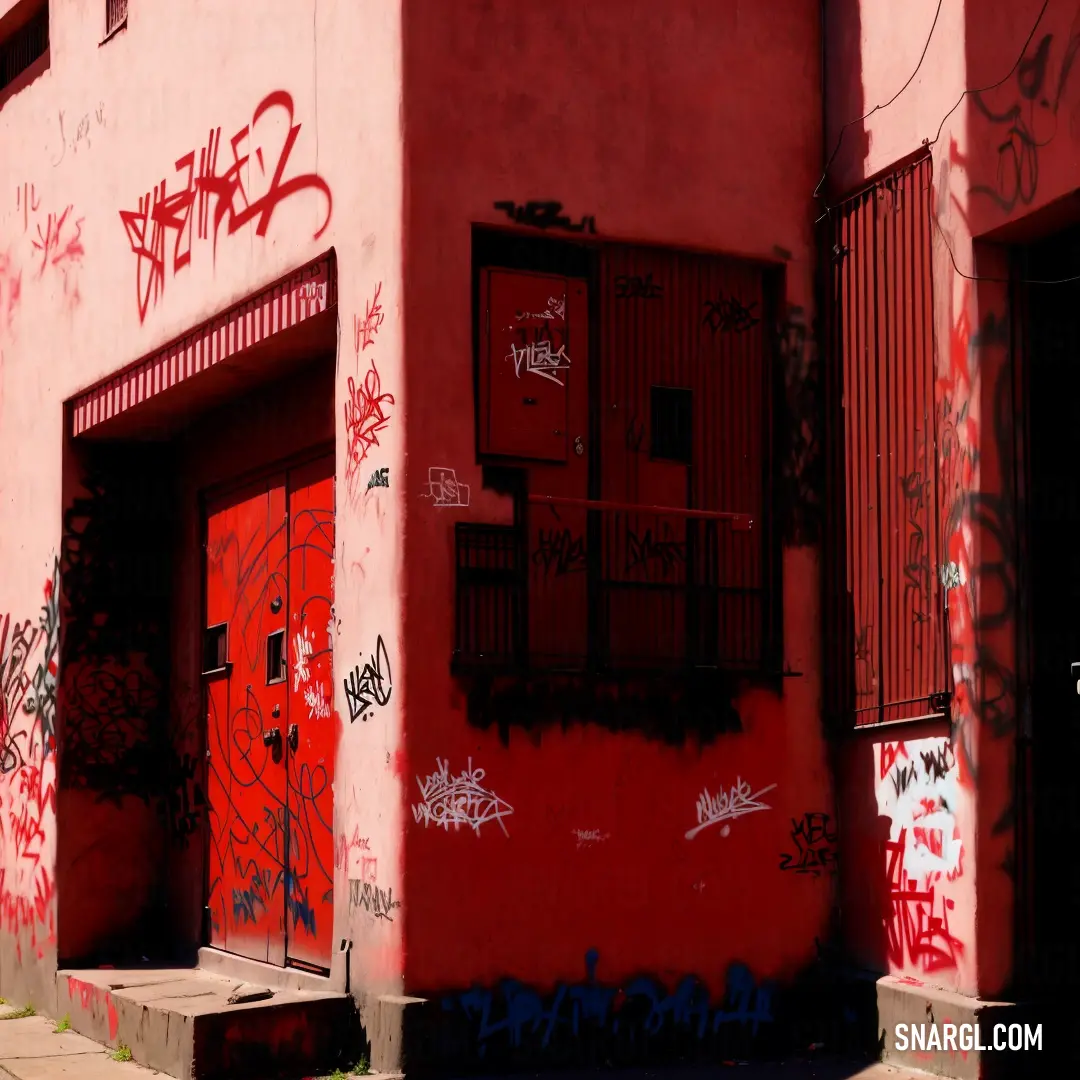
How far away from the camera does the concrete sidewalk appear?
8.34m

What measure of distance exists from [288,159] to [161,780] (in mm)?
4256

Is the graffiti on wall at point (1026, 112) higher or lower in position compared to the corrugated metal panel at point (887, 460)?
higher

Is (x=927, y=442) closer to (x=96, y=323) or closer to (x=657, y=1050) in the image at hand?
(x=657, y=1050)

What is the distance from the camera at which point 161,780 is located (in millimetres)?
11750

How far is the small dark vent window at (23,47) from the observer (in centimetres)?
1302

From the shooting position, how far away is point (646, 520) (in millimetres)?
9023

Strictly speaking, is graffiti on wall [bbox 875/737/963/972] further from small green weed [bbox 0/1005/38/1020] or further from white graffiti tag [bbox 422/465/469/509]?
small green weed [bbox 0/1005/38/1020]

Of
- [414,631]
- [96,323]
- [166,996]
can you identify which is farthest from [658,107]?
[166,996]

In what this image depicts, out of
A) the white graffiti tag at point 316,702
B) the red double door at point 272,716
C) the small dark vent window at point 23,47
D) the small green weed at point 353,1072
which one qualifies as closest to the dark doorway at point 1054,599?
the small green weed at point 353,1072

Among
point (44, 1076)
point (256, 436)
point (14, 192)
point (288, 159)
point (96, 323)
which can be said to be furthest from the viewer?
point (14, 192)

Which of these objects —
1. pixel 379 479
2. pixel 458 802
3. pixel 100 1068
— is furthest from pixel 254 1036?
pixel 379 479

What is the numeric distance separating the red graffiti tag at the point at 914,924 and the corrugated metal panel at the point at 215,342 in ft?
12.8

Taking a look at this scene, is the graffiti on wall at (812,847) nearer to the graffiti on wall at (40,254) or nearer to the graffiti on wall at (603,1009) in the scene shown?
the graffiti on wall at (603,1009)

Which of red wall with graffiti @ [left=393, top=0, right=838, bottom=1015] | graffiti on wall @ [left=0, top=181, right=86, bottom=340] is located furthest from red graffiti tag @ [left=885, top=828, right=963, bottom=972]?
graffiti on wall @ [left=0, top=181, right=86, bottom=340]
